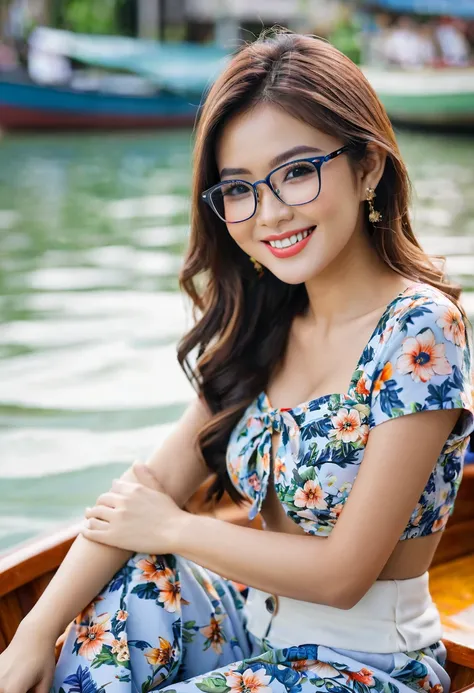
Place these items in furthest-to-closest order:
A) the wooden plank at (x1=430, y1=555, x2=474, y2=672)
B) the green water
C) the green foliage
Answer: the green foliage < the green water < the wooden plank at (x1=430, y1=555, x2=474, y2=672)

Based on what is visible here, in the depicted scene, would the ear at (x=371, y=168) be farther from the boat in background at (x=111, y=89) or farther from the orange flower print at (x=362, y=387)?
the boat in background at (x=111, y=89)

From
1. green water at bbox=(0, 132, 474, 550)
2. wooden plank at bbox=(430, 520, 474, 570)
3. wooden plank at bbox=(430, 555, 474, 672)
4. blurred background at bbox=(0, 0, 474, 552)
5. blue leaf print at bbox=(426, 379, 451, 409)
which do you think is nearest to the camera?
blue leaf print at bbox=(426, 379, 451, 409)

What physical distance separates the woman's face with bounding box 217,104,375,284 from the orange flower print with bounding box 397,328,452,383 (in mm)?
189

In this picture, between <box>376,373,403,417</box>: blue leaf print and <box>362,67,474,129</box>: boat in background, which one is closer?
<box>376,373,403,417</box>: blue leaf print

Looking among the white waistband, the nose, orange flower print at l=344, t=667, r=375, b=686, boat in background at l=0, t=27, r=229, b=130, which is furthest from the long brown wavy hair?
boat in background at l=0, t=27, r=229, b=130

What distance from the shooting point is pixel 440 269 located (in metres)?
1.63

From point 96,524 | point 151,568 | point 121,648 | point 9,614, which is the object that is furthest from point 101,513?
point 9,614

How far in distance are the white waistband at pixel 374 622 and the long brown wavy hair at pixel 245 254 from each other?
32 centimetres

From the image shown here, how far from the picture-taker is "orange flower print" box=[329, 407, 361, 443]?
1.42 metres

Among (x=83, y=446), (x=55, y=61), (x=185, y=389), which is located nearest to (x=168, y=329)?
(x=185, y=389)

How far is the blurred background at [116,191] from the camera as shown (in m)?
4.82

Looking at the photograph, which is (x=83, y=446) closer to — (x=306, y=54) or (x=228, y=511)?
(x=228, y=511)

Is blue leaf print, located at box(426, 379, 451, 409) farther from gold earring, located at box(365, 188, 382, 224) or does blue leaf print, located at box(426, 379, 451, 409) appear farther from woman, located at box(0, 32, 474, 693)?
gold earring, located at box(365, 188, 382, 224)

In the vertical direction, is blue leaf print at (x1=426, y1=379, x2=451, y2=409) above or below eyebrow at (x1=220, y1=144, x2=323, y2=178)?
below
